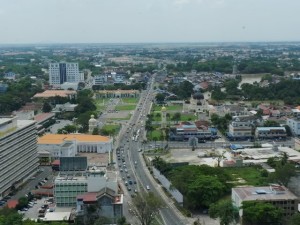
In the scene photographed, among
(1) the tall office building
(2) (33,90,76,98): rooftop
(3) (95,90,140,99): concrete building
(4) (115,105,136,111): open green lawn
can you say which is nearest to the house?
(4) (115,105,136,111): open green lawn

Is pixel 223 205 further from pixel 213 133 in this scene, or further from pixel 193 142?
pixel 213 133

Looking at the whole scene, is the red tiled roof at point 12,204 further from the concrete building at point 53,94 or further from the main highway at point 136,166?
the concrete building at point 53,94

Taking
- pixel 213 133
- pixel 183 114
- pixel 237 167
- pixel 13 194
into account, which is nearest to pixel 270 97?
pixel 183 114

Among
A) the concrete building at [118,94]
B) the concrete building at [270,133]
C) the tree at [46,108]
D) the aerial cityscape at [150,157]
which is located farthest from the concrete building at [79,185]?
the concrete building at [118,94]

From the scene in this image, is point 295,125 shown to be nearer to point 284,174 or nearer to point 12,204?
point 284,174

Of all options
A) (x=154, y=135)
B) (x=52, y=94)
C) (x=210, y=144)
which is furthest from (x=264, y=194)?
(x=52, y=94)

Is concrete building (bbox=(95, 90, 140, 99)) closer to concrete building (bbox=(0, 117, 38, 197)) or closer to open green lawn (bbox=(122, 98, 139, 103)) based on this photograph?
open green lawn (bbox=(122, 98, 139, 103))
